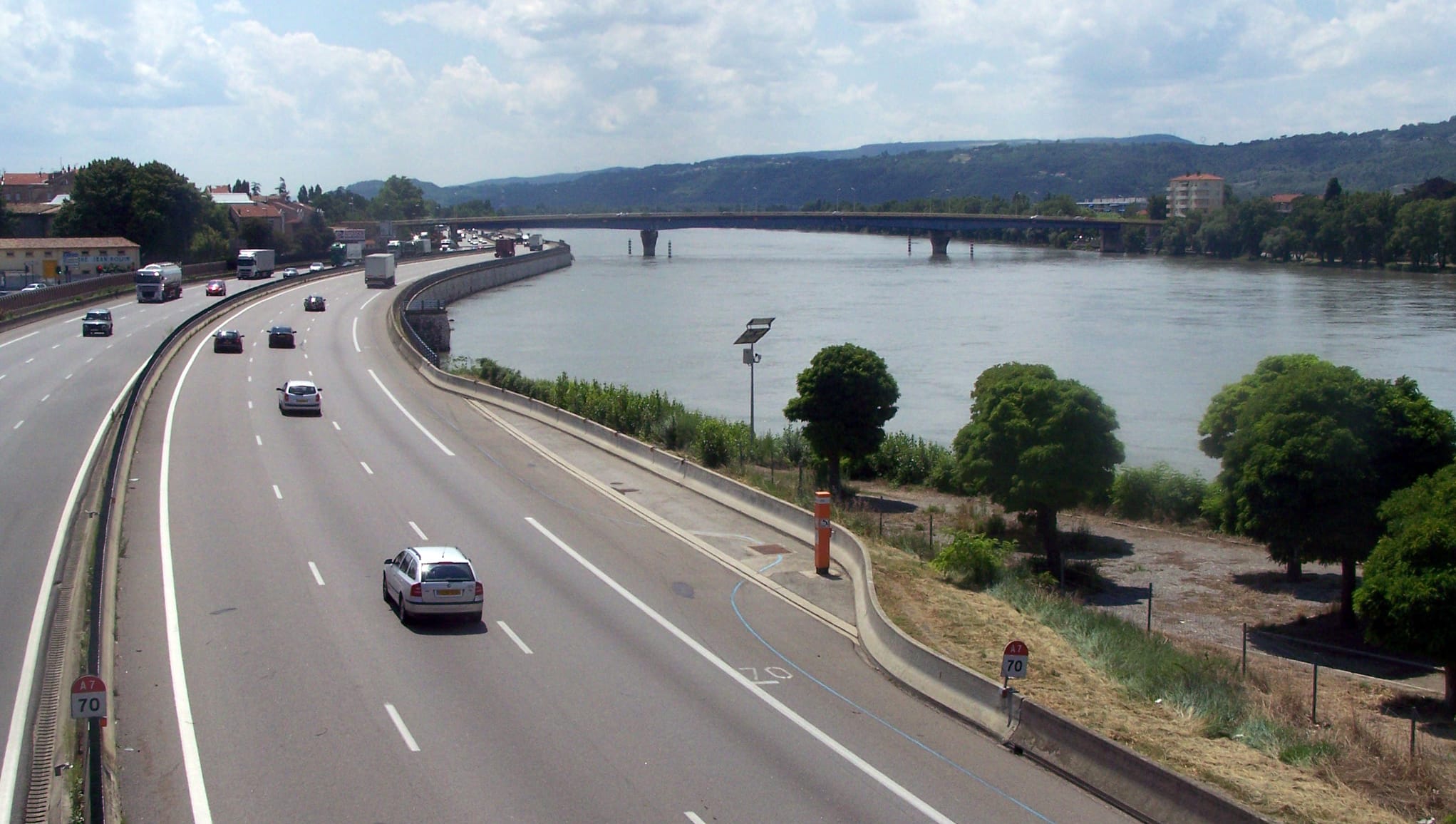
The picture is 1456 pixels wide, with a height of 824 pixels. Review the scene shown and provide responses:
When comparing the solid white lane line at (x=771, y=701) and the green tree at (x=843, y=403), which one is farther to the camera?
the green tree at (x=843, y=403)

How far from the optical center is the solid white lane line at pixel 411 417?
36.9m

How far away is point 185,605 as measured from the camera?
2031 centimetres

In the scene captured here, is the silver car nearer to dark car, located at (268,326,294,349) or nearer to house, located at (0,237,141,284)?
dark car, located at (268,326,294,349)

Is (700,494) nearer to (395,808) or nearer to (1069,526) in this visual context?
(1069,526)

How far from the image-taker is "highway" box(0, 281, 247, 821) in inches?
690

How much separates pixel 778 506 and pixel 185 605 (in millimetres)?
12408

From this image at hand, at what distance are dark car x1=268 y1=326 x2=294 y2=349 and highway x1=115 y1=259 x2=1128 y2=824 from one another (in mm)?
29464

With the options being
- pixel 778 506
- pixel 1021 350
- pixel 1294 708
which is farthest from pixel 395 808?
pixel 1021 350

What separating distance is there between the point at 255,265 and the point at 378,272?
15.1 meters

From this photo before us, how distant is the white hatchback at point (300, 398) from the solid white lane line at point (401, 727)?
27003 mm

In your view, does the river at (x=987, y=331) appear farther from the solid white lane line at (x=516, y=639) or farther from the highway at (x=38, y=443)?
the solid white lane line at (x=516, y=639)

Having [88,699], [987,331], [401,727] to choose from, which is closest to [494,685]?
[401,727]

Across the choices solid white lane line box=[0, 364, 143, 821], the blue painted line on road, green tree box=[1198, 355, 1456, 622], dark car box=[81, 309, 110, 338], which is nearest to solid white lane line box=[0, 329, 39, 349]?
dark car box=[81, 309, 110, 338]

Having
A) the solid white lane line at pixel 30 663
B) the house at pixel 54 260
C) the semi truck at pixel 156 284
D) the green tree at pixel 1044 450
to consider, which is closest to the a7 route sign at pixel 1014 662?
the solid white lane line at pixel 30 663
